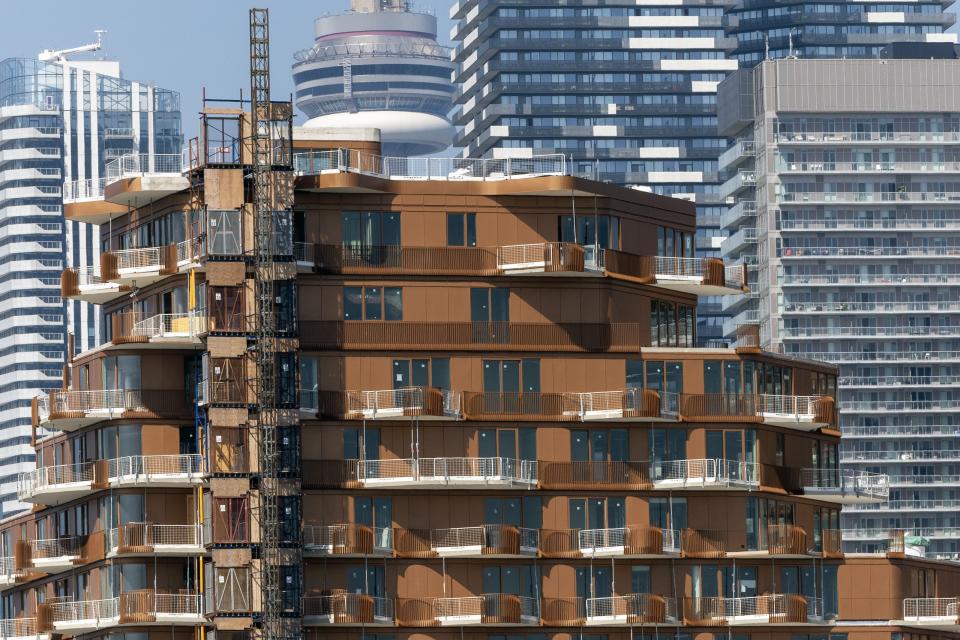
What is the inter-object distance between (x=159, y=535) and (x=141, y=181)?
21.4 metres

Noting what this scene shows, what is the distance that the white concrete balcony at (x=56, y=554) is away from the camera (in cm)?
17275

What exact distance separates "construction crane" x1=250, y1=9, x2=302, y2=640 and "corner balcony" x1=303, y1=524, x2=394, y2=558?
5.22 feet

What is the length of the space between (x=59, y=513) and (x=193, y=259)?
22396 millimetres

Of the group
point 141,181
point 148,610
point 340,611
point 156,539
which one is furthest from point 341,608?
point 141,181

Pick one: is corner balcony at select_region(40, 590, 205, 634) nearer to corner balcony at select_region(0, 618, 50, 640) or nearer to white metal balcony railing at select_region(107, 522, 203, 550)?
white metal balcony railing at select_region(107, 522, 203, 550)

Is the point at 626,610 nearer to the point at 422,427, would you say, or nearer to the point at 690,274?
the point at 422,427

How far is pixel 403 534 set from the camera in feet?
540

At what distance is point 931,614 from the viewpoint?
180500 millimetres

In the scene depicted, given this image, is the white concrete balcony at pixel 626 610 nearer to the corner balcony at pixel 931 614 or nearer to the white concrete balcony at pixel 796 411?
the white concrete balcony at pixel 796 411

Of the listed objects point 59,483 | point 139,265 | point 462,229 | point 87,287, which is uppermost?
point 462,229

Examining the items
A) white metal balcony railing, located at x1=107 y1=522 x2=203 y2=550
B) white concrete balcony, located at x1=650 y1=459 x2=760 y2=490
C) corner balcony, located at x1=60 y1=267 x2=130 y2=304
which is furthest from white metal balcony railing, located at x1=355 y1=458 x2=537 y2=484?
corner balcony, located at x1=60 y1=267 x2=130 y2=304

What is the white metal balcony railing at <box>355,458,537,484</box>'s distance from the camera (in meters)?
164

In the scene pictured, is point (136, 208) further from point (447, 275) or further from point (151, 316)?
point (447, 275)

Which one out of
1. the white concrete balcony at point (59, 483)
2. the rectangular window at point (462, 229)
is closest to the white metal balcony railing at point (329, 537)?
the white concrete balcony at point (59, 483)
